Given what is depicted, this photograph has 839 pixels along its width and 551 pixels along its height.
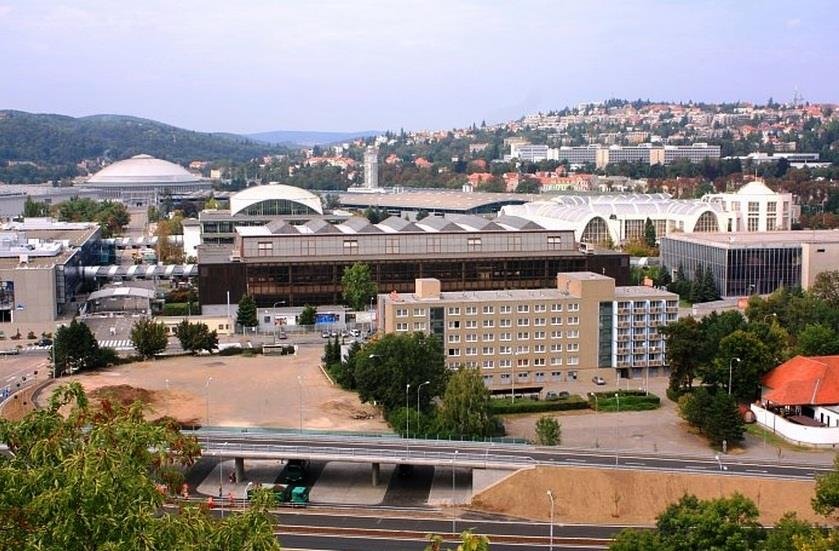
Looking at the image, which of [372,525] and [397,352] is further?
[397,352]

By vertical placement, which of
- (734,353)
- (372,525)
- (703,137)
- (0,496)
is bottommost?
(372,525)

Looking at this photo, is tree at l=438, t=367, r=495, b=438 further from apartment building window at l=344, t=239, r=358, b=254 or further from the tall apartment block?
apartment building window at l=344, t=239, r=358, b=254

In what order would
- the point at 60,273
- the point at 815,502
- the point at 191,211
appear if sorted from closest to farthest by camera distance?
the point at 815,502 → the point at 60,273 → the point at 191,211

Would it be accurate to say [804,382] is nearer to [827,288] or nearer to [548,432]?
[548,432]

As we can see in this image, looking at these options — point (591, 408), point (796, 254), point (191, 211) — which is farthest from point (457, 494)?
point (191, 211)

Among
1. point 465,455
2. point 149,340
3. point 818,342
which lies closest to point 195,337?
point 149,340

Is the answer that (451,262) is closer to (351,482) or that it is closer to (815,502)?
(351,482)

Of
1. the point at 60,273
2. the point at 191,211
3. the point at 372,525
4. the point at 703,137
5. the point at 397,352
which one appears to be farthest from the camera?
the point at 703,137
